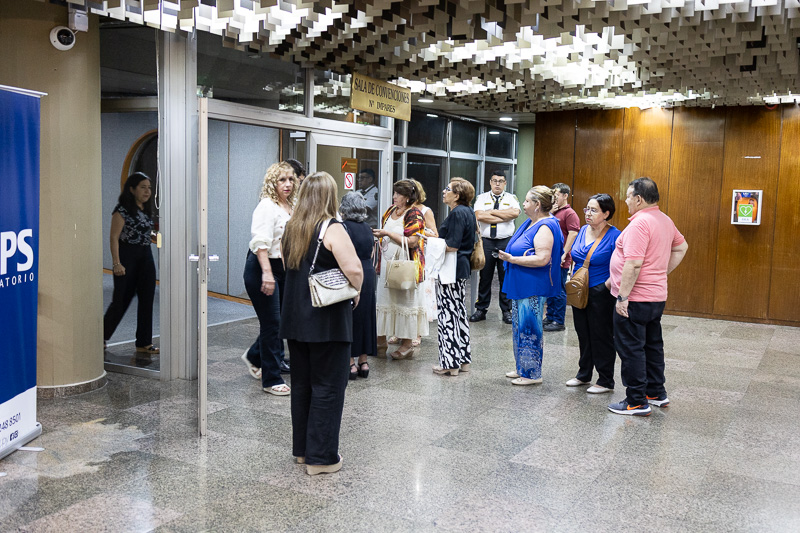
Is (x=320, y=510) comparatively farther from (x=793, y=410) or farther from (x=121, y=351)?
(x=793, y=410)

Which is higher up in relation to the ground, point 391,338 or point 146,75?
point 146,75

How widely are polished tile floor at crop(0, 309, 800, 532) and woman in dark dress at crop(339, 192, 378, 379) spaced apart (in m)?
0.33

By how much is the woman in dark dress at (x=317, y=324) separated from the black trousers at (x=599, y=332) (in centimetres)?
228

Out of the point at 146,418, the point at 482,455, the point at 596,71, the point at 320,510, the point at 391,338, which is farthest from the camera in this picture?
the point at 596,71

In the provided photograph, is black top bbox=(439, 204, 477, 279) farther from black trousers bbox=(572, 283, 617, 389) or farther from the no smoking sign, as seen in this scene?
the no smoking sign

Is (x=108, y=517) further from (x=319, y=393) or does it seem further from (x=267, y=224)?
(x=267, y=224)

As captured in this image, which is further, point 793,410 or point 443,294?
point 443,294

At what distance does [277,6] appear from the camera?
197 inches

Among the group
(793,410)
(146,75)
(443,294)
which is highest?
(146,75)

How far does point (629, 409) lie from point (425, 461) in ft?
5.88

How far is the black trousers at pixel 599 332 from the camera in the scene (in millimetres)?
5414

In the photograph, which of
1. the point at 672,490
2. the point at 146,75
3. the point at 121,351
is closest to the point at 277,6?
the point at 146,75

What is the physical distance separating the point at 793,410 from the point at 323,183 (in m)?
3.90

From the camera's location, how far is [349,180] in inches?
303
